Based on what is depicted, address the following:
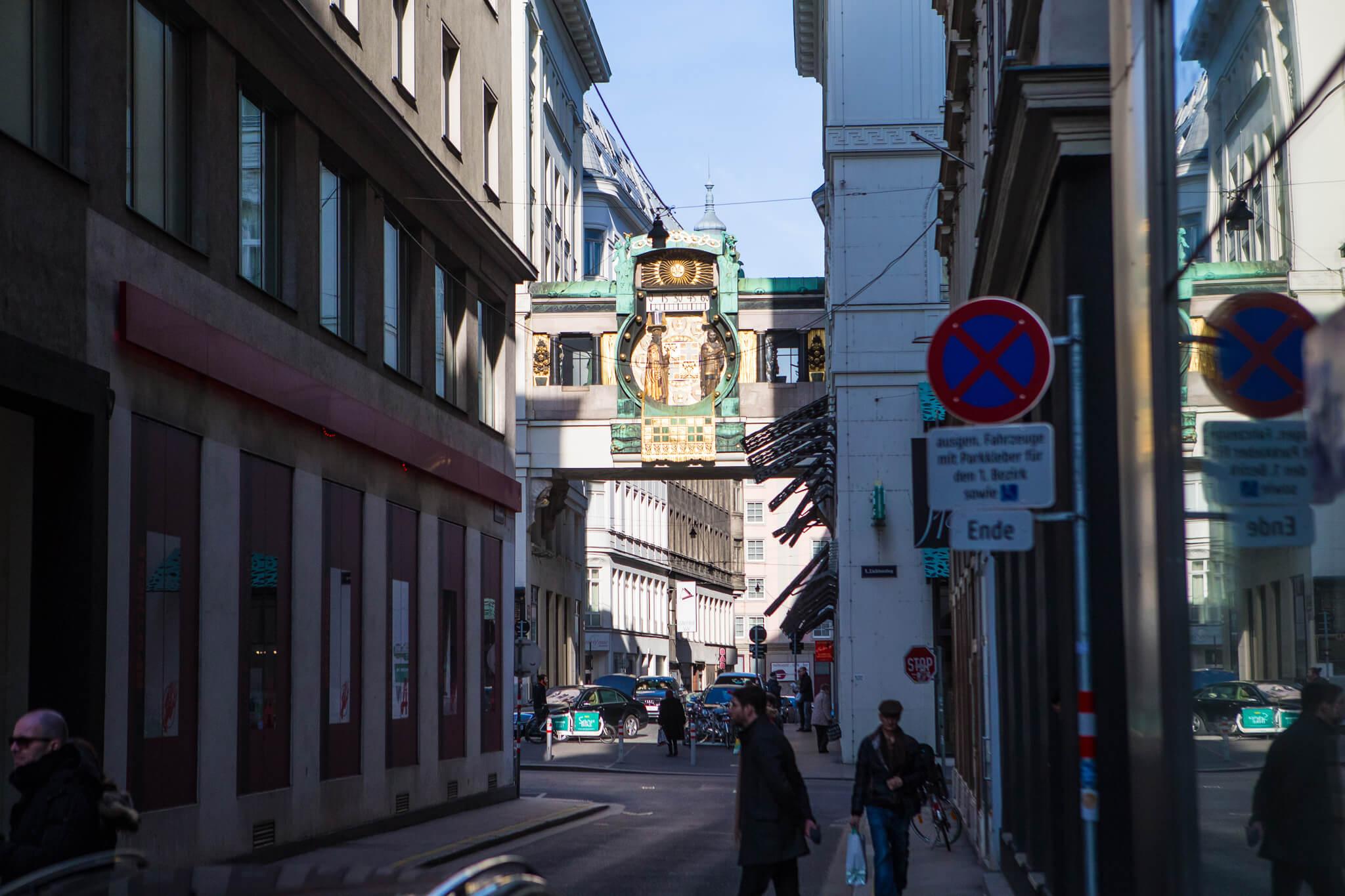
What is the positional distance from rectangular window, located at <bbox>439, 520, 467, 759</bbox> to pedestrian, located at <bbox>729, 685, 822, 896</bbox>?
45.7ft

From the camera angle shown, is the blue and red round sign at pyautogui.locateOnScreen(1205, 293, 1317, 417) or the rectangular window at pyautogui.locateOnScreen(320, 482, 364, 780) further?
the rectangular window at pyautogui.locateOnScreen(320, 482, 364, 780)

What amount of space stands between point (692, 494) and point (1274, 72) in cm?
9674

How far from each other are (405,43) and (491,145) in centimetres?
503

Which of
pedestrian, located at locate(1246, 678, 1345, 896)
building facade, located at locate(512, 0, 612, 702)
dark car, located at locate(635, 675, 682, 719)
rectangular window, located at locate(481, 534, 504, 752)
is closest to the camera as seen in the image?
pedestrian, located at locate(1246, 678, 1345, 896)

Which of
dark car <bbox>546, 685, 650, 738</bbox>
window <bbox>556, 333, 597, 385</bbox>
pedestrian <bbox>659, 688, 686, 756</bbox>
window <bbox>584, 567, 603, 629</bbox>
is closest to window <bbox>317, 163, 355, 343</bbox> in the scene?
pedestrian <bbox>659, 688, 686, 756</bbox>

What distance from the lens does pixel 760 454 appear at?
40656mm

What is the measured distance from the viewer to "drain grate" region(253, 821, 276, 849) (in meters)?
17.4

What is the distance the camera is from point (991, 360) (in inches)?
325

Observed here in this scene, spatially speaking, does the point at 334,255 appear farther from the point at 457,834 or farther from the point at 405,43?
the point at 457,834

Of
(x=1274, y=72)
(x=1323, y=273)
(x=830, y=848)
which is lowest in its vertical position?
(x=830, y=848)

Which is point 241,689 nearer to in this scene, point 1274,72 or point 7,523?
point 7,523

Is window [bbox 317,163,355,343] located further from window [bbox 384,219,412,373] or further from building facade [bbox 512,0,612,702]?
building facade [bbox 512,0,612,702]

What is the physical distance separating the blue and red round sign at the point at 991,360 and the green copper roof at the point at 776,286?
36433 millimetres

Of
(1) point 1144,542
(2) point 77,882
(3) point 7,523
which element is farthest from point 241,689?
(2) point 77,882
